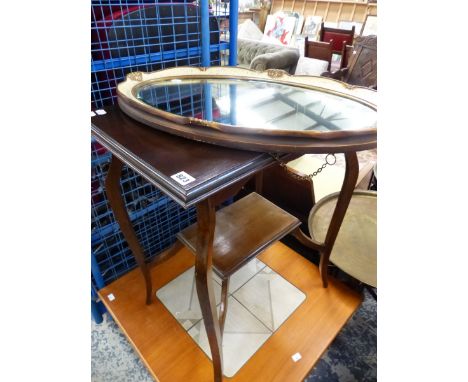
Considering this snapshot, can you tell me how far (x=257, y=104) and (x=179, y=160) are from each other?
30cm

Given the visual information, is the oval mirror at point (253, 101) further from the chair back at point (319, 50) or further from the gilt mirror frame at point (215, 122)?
the chair back at point (319, 50)

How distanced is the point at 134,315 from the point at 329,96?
0.98m

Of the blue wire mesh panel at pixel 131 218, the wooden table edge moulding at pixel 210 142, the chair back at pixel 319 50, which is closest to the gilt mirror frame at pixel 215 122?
the wooden table edge moulding at pixel 210 142

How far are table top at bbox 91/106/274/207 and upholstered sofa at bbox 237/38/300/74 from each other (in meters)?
1.96

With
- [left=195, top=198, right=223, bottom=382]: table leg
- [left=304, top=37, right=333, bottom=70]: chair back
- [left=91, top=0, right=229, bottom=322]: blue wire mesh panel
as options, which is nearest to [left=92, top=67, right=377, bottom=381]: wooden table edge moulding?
[left=195, top=198, right=223, bottom=382]: table leg

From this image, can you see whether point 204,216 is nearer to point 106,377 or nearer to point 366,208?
point 106,377

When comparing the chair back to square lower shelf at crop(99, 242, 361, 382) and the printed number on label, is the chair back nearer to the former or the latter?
square lower shelf at crop(99, 242, 361, 382)

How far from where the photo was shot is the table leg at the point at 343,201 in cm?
88

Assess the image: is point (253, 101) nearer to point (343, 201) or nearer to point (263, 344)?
point (343, 201)

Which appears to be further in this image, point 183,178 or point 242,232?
point 242,232

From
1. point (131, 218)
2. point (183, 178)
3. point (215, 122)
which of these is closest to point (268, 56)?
point (131, 218)

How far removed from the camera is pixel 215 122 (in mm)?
560
